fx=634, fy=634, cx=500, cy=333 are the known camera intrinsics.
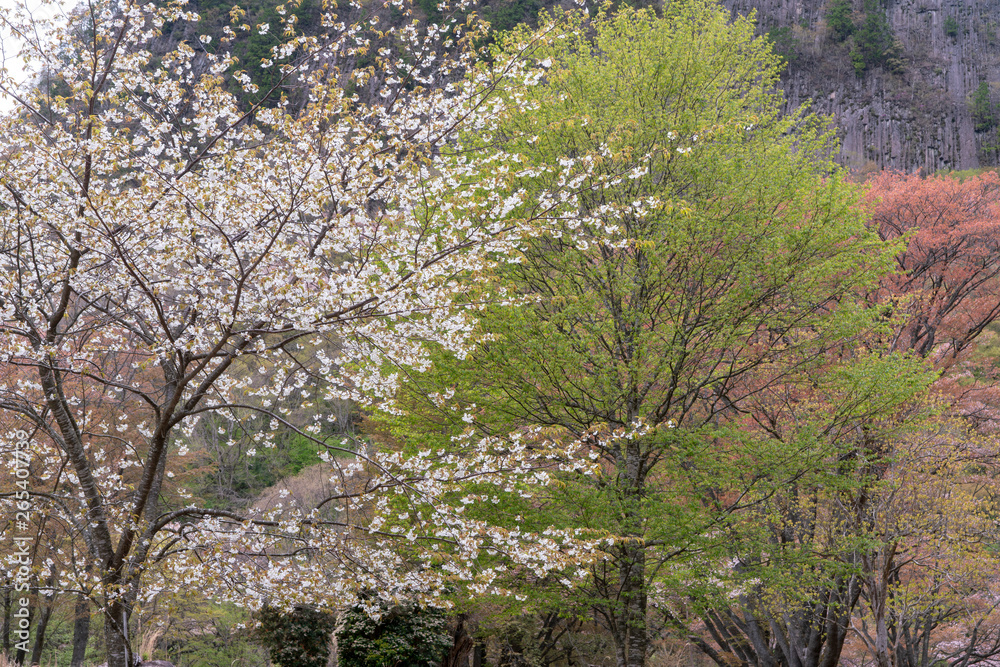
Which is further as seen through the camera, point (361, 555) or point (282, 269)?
point (361, 555)

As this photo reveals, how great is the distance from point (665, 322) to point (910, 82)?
155 ft

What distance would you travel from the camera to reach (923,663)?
10.6 metres

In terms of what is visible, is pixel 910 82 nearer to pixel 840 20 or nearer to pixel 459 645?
pixel 840 20

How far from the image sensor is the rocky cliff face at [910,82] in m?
40.8

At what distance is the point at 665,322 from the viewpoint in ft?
27.7

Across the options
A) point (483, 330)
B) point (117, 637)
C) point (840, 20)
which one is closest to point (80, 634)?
point (117, 637)

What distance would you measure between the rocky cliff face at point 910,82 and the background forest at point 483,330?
109 feet

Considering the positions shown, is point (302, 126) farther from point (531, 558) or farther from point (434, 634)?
point (434, 634)

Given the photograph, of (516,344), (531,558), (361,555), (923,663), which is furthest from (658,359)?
(923,663)

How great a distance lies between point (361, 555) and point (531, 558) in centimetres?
177

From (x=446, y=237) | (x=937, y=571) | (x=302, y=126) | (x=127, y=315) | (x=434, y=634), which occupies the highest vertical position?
(x=302, y=126)

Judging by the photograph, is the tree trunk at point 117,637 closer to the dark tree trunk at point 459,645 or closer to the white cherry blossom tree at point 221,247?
the white cherry blossom tree at point 221,247

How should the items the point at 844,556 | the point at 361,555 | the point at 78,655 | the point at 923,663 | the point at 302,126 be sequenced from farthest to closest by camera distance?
the point at 78,655, the point at 923,663, the point at 844,556, the point at 361,555, the point at 302,126

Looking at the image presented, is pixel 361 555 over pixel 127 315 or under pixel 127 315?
under
